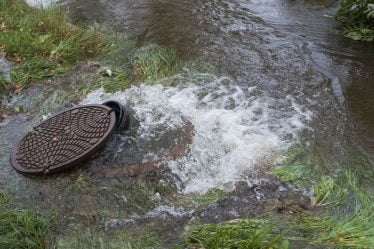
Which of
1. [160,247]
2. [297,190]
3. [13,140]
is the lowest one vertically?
[13,140]

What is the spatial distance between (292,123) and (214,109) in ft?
3.03

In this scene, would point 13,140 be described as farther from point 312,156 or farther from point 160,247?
point 312,156

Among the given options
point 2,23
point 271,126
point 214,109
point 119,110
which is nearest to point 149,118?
point 119,110

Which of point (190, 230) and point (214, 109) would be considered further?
point (214, 109)

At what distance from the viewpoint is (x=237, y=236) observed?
11.3ft

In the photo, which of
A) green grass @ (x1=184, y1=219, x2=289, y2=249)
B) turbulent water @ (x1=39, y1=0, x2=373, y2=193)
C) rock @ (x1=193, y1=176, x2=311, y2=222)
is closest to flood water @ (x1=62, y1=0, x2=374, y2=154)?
turbulent water @ (x1=39, y1=0, x2=373, y2=193)

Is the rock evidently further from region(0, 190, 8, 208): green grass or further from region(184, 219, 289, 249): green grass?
region(0, 190, 8, 208): green grass

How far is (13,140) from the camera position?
5.14m

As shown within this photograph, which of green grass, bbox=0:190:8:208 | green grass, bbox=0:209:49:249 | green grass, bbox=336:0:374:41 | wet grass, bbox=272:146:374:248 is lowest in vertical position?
green grass, bbox=0:190:8:208

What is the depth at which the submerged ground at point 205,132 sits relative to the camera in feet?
12.3

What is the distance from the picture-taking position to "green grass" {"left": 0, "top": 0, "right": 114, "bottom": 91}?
6.35 metres

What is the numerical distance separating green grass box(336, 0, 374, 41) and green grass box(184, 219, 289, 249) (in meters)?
4.45

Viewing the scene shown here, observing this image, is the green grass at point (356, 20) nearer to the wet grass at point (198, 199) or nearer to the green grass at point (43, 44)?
the green grass at point (43, 44)

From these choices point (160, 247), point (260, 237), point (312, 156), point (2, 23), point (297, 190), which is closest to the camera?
point (260, 237)
